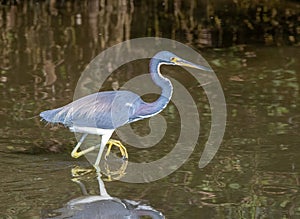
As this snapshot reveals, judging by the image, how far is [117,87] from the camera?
8.40m

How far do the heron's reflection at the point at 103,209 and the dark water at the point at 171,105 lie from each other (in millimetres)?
86

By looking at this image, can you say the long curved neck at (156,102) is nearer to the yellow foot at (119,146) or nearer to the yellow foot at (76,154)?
the yellow foot at (119,146)

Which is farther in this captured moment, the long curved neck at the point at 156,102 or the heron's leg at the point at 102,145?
the long curved neck at the point at 156,102

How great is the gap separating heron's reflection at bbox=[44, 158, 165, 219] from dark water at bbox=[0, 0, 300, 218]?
9 centimetres

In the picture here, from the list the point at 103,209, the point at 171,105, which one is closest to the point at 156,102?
the point at 103,209

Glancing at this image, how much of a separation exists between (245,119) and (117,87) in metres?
1.70

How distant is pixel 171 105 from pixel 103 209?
2.66 m

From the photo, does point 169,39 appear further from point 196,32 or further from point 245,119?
point 245,119

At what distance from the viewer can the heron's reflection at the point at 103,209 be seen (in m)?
5.15

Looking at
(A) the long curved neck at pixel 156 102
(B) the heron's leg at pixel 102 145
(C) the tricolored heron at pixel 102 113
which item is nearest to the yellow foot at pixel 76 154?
(C) the tricolored heron at pixel 102 113

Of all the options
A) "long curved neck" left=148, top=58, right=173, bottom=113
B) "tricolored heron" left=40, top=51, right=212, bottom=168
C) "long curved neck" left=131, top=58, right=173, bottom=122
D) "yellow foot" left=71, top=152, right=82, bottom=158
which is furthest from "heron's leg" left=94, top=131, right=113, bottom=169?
"long curved neck" left=148, top=58, right=173, bottom=113

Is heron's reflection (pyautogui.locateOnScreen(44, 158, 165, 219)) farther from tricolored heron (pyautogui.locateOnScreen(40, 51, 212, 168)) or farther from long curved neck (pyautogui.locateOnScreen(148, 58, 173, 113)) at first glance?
long curved neck (pyautogui.locateOnScreen(148, 58, 173, 113))

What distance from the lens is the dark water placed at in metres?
5.52

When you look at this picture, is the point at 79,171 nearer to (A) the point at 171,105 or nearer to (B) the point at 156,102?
(B) the point at 156,102
